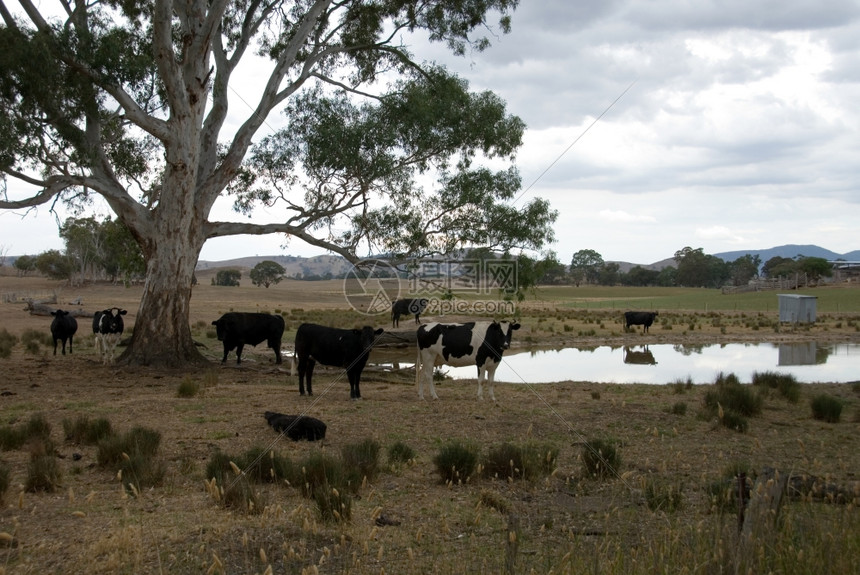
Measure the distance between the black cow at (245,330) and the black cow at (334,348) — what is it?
5.91m

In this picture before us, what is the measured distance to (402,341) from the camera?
20.9 metres

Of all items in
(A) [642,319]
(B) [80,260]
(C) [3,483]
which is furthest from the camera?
(B) [80,260]

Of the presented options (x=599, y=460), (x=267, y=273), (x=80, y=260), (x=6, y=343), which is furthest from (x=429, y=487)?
(x=267, y=273)

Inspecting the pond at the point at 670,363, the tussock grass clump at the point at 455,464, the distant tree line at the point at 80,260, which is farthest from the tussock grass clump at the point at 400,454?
the distant tree line at the point at 80,260

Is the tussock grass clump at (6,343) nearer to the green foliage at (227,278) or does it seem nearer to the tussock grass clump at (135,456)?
the tussock grass clump at (135,456)

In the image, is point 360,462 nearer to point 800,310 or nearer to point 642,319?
point 642,319

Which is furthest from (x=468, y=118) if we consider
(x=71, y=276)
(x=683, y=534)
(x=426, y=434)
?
(x=71, y=276)

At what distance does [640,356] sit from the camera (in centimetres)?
2619

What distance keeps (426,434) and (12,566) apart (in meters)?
5.50

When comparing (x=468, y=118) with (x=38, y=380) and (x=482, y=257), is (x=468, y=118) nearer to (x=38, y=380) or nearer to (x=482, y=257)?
(x=482, y=257)

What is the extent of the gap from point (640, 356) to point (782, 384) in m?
12.6

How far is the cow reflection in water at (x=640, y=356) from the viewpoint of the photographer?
24.5 metres

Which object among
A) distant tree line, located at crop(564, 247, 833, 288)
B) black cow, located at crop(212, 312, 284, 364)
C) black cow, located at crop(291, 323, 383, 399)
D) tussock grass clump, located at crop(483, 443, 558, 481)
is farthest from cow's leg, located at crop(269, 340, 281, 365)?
distant tree line, located at crop(564, 247, 833, 288)

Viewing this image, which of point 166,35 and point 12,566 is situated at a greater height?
point 166,35
